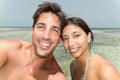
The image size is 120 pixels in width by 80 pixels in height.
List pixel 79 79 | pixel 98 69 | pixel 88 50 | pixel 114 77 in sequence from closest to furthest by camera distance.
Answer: pixel 114 77 < pixel 98 69 < pixel 88 50 < pixel 79 79

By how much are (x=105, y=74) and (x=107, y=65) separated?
0.47 ft

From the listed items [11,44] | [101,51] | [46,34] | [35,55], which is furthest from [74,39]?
[101,51]

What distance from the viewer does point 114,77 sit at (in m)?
3.32

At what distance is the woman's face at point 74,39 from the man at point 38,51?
13 cm

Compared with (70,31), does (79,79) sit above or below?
below

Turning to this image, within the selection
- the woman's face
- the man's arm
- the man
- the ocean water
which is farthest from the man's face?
the ocean water

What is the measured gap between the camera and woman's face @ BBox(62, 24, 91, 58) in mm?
3639

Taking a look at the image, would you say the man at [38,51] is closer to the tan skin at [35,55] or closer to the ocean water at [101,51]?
the tan skin at [35,55]

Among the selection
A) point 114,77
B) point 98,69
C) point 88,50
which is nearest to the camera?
point 114,77

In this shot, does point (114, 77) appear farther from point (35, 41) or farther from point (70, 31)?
point (35, 41)

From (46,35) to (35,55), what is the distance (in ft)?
1.31

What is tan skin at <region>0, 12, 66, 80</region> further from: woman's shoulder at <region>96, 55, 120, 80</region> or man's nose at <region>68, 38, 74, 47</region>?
woman's shoulder at <region>96, 55, 120, 80</region>

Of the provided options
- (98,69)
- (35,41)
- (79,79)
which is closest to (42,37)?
(35,41)

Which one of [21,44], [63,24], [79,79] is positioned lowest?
[79,79]
